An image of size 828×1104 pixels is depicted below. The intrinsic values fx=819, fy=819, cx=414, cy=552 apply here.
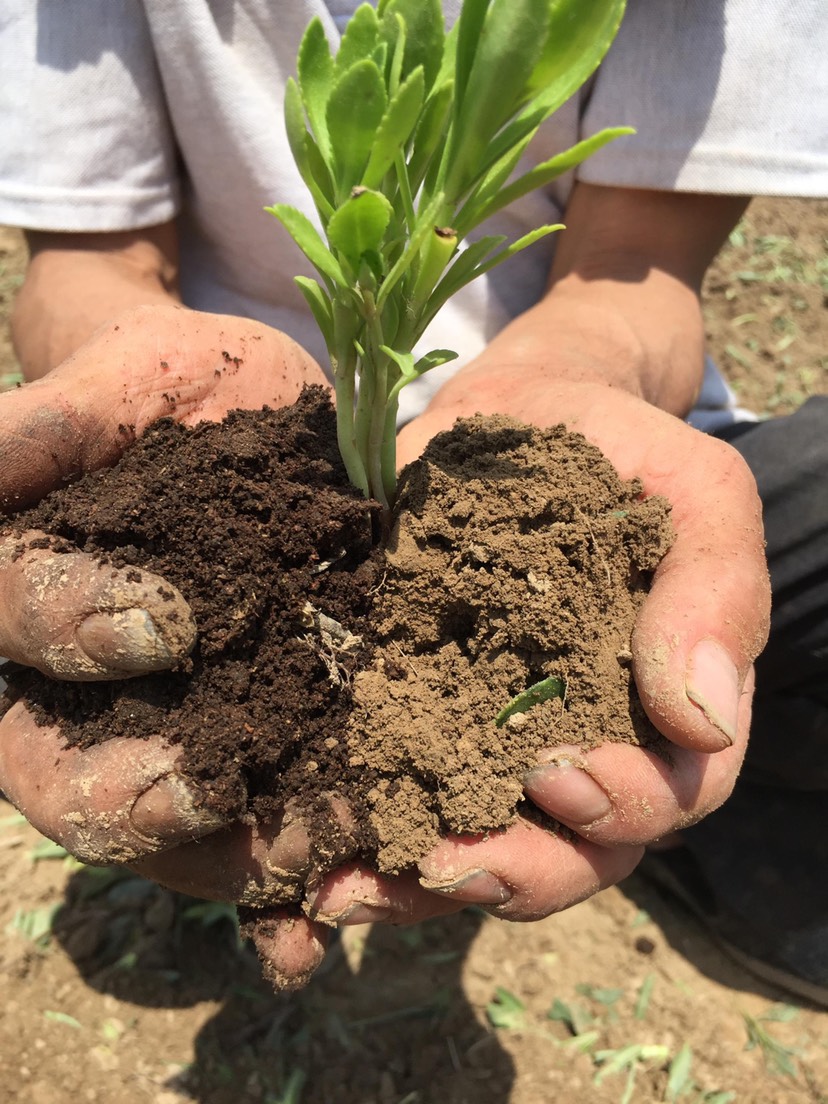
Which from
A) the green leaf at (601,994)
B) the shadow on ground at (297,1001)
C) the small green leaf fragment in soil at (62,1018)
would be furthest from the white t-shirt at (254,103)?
the green leaf at (601,994)

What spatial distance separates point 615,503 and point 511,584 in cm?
24

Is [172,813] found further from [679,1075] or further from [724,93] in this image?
[724,93]

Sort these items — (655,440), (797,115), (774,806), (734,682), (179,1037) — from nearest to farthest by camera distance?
1. (734,682)
2. (655,440)
3. (797,115)
4. (179,1037)
5. (774,806)

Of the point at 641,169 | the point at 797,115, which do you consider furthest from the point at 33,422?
the point at 797,115

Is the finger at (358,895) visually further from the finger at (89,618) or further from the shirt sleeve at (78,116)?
the shirt sleeve at (78,116)

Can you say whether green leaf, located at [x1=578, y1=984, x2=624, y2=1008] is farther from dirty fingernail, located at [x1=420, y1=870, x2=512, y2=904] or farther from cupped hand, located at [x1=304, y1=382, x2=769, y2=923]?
dirty fingernail, located at [x1=420, y1=870, x2=512, y2=904]

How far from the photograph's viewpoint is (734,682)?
3.74ft

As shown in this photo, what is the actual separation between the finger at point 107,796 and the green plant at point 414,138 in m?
0.62

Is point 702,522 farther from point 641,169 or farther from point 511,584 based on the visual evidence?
point 641,169

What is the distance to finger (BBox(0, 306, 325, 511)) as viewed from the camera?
1269mm

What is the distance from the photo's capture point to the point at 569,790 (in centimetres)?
115

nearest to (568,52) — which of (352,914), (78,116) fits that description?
(352,914)

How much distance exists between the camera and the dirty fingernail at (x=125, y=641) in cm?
106

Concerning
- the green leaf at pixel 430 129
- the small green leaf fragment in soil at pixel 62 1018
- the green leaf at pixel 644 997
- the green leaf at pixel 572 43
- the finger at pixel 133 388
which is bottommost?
the small green leaf fragment in soil at pixel 62 1018
